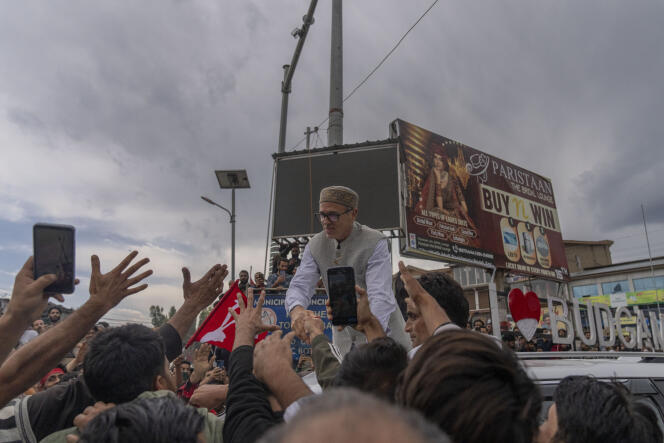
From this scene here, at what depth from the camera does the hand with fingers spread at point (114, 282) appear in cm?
167

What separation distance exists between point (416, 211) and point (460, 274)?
2713 centimetres

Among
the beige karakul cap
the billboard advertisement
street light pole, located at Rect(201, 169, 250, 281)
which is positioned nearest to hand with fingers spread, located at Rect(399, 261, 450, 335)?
the beige karakul cap

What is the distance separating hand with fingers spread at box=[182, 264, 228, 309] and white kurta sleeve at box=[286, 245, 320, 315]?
1.83 feet

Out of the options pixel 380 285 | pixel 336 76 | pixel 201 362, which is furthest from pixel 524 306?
pixel 336 76

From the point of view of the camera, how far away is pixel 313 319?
2.01 m

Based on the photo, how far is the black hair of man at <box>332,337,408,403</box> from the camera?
3.97 ft

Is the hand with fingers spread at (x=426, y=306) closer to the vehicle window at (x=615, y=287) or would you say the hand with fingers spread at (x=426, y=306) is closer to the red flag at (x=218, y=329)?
the red flag at (x=218, y=329)

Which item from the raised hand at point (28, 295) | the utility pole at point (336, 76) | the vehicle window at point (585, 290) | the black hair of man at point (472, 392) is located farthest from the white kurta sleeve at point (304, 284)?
the vehicle window at point (585, 290)

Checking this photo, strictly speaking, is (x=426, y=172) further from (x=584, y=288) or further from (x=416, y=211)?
(x=584, y=288)

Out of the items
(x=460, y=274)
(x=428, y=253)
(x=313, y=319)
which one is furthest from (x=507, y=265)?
(x=460, y=274)

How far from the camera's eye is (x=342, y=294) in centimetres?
220

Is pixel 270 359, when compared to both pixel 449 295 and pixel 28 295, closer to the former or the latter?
pixel 28 295

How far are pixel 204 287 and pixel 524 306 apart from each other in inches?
221

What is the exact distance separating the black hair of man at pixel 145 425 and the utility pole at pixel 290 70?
28.4ft
